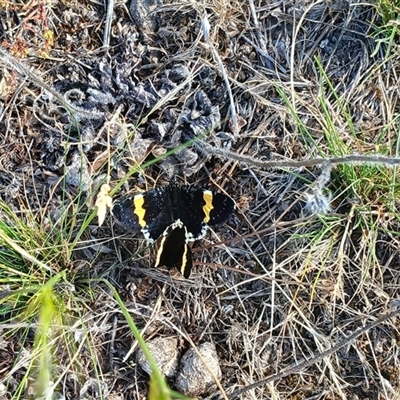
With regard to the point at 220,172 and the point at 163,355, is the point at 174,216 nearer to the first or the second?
the point at 220,172

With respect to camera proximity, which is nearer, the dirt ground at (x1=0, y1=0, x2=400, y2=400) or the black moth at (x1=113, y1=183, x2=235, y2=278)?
the black moth at (x1=113, y1=183, x2=235, y2=278)

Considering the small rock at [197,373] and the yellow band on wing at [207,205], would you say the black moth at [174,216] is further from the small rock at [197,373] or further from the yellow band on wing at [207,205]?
the small rock at [197,373]

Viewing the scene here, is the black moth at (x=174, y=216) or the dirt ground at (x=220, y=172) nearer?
the black moth at (x=174, y=216)

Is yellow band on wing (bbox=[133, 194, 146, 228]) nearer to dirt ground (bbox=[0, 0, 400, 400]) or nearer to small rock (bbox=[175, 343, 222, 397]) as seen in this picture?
dirt ground (bbox=[0, 0, 400, 400])

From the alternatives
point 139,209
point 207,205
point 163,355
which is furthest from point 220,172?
point 163,355

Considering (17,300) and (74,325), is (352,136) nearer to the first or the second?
(74,325)

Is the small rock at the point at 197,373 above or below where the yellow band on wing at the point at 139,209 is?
below

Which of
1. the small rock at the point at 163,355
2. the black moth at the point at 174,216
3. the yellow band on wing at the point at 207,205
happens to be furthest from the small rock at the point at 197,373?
the yellow band on wing at the point at 207,205

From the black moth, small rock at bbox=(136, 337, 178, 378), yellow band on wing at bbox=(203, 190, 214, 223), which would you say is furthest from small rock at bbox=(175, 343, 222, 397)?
yellow band on wing at bbox=(203, 190, 214, 223)

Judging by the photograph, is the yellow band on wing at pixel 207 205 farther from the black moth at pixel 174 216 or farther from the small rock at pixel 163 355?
the small rock at pixel 163 355

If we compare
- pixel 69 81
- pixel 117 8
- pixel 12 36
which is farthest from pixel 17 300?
pixel 117 8

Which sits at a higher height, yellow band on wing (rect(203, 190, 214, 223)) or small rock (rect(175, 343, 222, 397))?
yellow band on wing (rect(203, 190, 214, 223))
